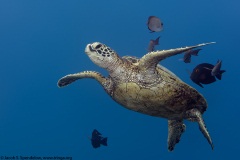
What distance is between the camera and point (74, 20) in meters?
13.4

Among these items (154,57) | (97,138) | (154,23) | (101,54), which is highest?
(154,23)

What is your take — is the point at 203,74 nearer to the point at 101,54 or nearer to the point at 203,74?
the point at 203,74

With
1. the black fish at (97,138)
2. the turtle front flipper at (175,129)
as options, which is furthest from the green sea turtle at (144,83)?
the black fish at (97,138)

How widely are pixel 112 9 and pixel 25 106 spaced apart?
6.19 metres

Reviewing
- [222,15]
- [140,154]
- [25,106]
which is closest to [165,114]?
[140,154]

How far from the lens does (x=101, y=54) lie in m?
3.65

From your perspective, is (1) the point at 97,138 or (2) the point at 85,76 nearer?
(2) the point at 85,76

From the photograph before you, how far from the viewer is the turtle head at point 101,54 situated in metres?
3.64

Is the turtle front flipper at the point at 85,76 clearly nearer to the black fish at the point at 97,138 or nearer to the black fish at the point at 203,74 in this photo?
the black fish at the point at 97,138

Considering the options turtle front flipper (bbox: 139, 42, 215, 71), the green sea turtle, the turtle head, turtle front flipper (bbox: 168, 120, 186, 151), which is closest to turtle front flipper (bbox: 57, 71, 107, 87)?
the green sea turtle

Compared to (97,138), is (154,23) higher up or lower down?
higher up

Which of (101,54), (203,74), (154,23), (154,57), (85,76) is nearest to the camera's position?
(154,57)

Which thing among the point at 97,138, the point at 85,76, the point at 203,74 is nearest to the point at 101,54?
the point at 85,76

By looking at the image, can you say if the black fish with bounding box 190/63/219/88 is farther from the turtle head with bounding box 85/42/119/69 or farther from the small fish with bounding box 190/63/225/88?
the turtle head with bounding box 85/42/119/69
